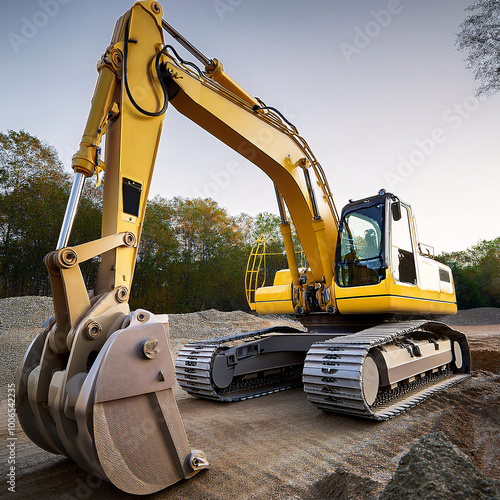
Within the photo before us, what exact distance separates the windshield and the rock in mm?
2714

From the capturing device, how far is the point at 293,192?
5.06 m

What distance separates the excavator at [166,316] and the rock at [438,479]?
124 centimetres

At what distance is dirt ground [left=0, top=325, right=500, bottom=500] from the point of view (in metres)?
2.41

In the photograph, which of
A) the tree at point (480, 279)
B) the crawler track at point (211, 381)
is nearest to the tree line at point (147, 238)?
the crawler track at point (211, 381)

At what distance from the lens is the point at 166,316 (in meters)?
2.66

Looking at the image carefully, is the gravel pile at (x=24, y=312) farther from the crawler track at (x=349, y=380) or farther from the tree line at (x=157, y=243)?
the crawler track at (x=349, y=380)

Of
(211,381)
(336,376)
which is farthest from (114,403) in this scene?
(211,381)

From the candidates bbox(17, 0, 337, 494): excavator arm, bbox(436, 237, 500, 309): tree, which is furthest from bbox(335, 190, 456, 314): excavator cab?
bbox(436, 237, 500, 309): tree

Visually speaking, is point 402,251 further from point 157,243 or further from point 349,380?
point 157,243

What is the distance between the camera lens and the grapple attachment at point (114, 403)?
205cm

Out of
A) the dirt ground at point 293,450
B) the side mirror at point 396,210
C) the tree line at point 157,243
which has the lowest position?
the dirt ground at point 293,450

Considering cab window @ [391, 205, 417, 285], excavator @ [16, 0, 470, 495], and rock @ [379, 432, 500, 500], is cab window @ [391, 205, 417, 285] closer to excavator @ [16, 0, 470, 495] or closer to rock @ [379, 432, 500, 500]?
excavator @ [16, 0, 470, 495]

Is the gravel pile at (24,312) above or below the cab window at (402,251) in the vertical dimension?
below

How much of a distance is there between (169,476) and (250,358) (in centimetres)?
314
